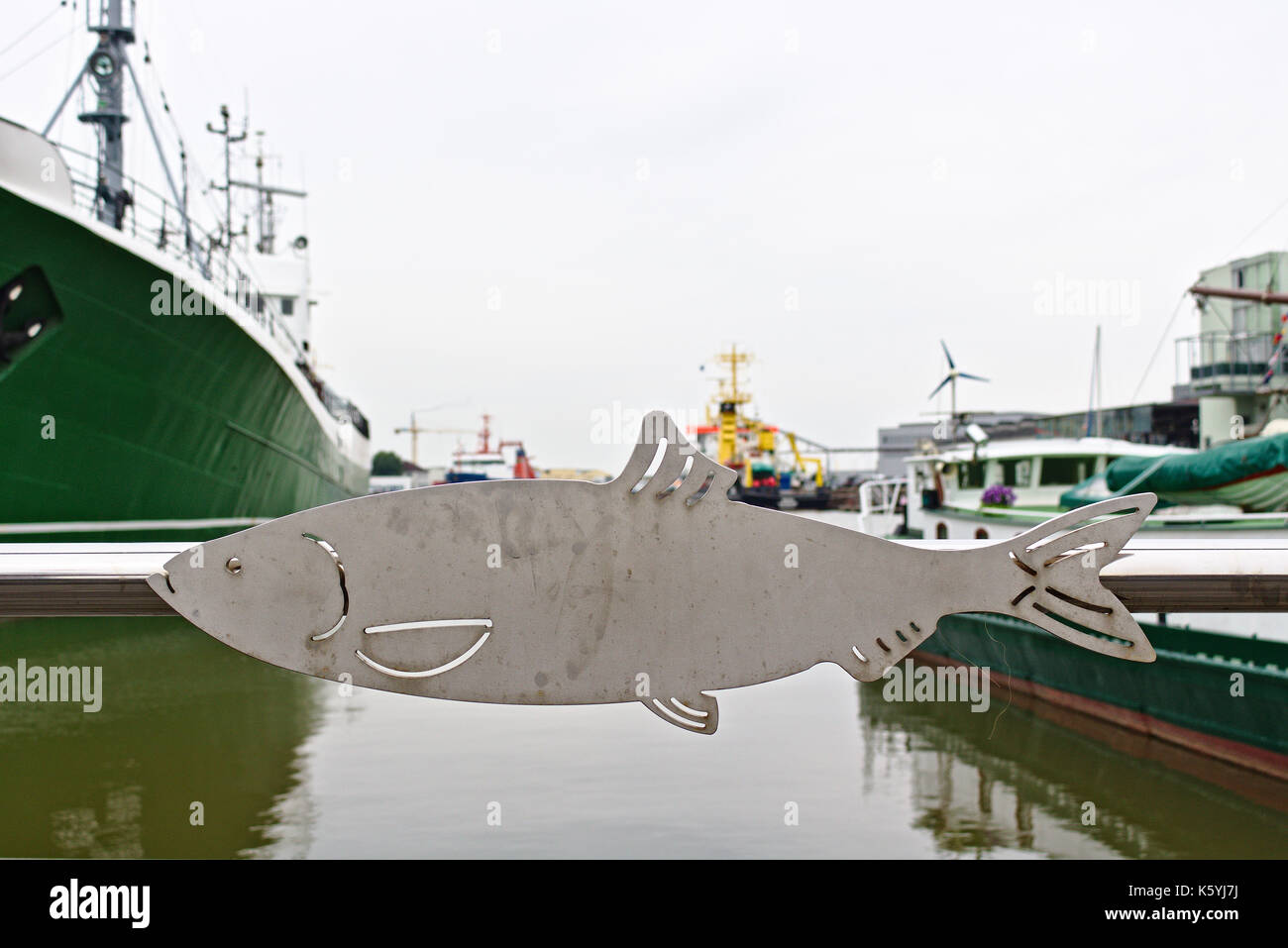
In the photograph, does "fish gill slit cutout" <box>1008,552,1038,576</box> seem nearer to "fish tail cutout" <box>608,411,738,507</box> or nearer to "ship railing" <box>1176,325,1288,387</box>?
"fish tail cutout" <box>608,411,738,507</box>

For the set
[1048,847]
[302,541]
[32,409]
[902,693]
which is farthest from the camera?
[902,693]

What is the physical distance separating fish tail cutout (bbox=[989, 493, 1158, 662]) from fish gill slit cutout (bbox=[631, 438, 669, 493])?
592 mm

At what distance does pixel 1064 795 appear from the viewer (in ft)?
28.7

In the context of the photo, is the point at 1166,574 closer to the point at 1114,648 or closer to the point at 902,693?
the point at 1114,648

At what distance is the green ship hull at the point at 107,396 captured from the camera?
840cm

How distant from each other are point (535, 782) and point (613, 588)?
742 centimetres

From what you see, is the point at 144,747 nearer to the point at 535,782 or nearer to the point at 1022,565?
the point at 535,782

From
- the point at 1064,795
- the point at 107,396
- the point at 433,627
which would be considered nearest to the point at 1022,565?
the point at 433,627

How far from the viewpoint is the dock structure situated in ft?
5.24

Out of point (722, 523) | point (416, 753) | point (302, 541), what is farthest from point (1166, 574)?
point (416, 753)

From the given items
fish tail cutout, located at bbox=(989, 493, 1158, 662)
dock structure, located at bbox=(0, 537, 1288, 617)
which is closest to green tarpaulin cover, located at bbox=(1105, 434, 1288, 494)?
dock structure, located at bbox=(0, 537, 1288, 617)

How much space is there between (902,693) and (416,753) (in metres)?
5.76

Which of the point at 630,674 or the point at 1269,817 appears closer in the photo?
the point at 630,674
